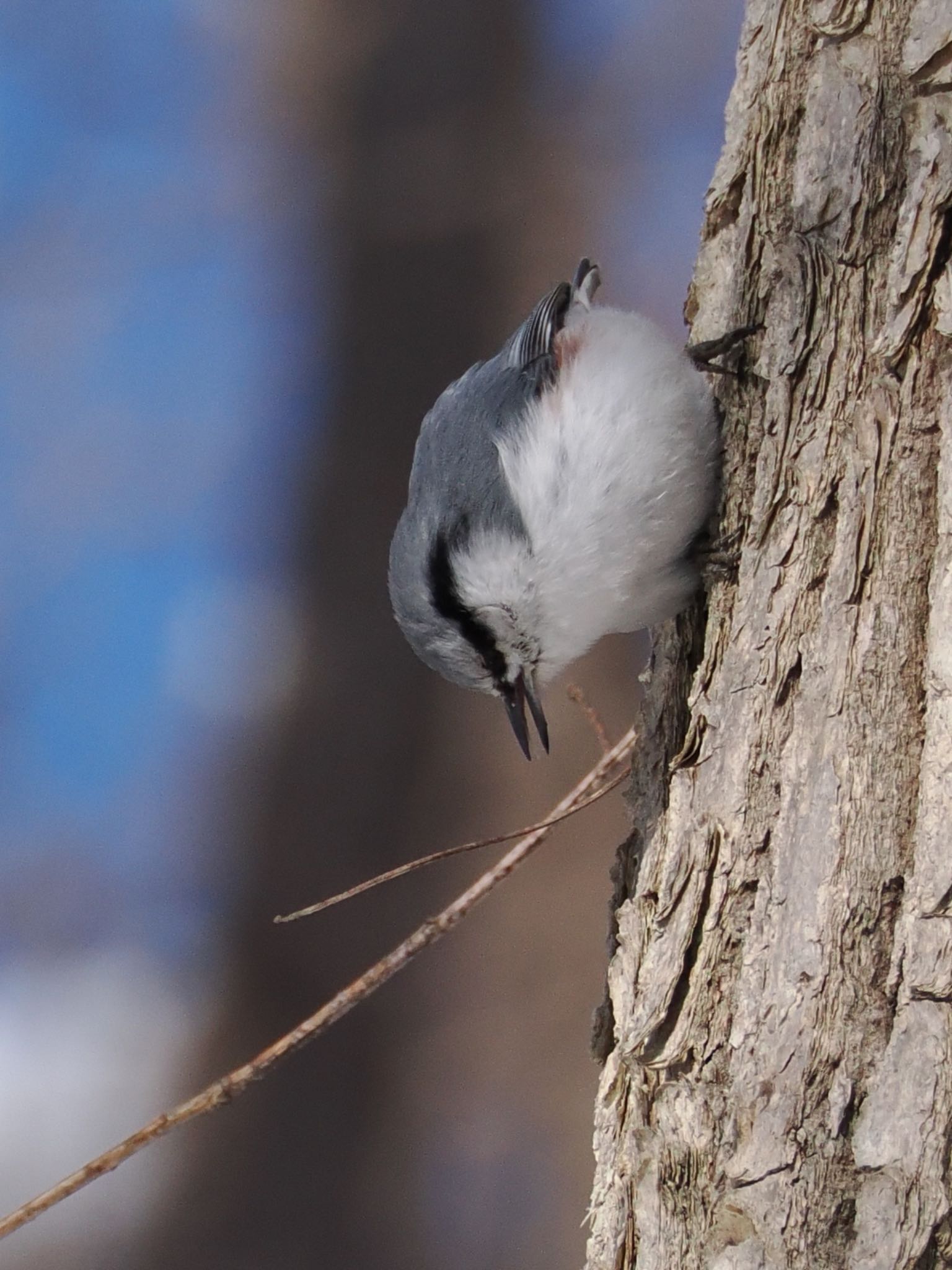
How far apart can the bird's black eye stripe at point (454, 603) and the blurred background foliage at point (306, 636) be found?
0.56 meters

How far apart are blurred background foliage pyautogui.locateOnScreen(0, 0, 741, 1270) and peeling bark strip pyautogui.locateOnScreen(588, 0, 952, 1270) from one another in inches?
29.6

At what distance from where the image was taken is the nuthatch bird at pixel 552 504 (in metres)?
0.92

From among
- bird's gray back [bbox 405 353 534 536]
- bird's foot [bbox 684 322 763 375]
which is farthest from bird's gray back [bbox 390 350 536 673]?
bird's foot [bbox 684 322 763 375]

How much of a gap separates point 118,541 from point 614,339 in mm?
1069

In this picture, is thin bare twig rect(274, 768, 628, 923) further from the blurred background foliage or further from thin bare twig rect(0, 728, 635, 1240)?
the blurred background foliage

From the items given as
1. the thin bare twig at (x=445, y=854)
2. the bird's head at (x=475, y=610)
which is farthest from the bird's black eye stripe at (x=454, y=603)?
the thin bare twig at (x=445, y=854)

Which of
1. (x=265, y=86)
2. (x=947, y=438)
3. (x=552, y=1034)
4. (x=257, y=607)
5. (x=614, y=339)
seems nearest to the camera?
→ (x=947, y=438)

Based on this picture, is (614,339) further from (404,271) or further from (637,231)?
(404,271)

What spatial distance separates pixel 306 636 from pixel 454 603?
0.76 m

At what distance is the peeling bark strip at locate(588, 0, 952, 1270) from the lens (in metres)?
0.68

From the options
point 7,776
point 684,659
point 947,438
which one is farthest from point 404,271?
point 947,438

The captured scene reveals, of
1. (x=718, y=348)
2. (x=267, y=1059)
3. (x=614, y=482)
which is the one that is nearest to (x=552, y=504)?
(x=614, y=482)

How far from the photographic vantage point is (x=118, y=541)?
1.80 metres

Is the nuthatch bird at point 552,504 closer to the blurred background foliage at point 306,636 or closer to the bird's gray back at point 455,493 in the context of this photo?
the bird's gray back at point 455,493
